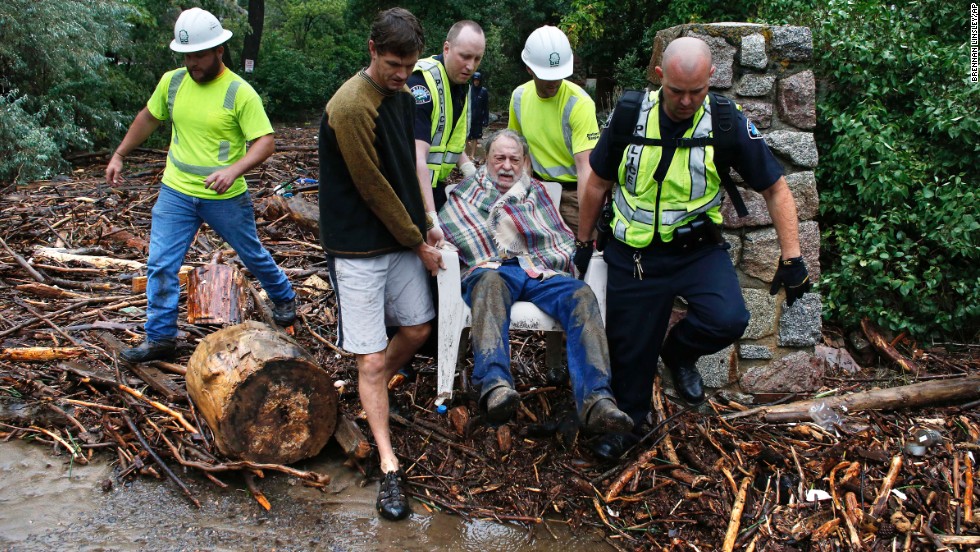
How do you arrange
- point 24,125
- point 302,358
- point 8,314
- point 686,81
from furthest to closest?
point 24,125
point 8,314
point 302,358
point 686,81

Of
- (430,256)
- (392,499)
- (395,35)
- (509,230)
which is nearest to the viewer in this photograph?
(395,35)

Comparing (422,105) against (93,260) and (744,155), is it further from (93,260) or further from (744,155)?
(93,260)

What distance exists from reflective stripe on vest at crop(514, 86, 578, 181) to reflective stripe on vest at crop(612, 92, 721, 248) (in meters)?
0.87

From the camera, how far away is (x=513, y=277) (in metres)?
4.30

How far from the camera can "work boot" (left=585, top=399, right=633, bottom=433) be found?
11.8 feet

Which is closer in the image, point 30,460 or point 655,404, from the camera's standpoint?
point 30,460

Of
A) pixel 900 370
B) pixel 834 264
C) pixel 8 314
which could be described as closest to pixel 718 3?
pixel 834 264

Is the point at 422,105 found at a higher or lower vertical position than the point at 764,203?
higher

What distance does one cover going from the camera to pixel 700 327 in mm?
4012

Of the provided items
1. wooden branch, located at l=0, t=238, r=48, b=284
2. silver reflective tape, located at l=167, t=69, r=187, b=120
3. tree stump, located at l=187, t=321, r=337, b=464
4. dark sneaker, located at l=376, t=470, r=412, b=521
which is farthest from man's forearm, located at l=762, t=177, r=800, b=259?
wooden branch, located at l=0, t=238, r=48, b=284

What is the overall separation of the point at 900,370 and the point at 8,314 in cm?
656

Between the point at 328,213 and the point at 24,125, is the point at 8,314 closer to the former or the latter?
the point at 328,213

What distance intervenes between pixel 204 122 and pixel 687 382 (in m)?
3.30

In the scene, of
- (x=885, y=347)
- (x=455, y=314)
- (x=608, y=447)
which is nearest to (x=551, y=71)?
(x=455, y=314)
